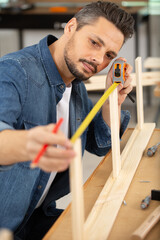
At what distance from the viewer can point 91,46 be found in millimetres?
1291

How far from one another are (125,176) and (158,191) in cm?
19

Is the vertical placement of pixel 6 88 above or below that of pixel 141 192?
above

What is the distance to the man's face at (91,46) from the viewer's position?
1.29 metres

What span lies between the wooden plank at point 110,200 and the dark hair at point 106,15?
1.48 feet

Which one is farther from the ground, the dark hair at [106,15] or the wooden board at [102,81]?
the dark hair at [106,15]

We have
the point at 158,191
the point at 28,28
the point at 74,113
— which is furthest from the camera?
the point at 28,28

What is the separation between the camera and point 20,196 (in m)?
1.28

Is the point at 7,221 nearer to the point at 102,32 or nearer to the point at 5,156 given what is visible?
the point at 5,156

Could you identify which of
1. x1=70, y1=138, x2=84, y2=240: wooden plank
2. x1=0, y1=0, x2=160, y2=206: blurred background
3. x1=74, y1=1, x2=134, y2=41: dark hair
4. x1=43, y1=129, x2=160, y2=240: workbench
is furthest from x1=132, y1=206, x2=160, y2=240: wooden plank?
x1=0, y1=0, x2=160, y2=206: blurred background

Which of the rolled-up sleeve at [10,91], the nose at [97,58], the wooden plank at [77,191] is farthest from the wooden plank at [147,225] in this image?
the nose at [97,58]

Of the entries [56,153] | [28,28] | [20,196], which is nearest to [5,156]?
[56,153]

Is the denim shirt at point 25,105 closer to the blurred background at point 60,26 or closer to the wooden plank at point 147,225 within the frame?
the wooden plank at point 147,225

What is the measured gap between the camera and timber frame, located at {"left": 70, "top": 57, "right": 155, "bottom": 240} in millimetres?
827

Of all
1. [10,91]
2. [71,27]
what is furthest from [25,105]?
[71,27]
